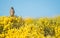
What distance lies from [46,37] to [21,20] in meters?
4.05

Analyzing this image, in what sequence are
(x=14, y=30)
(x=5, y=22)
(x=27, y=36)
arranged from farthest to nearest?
1. (x=5, y=22)
2. (x=14, y=30)
3. (x=27, y=36)

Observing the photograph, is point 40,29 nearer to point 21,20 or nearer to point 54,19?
point 21,20

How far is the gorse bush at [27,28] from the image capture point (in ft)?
65.1

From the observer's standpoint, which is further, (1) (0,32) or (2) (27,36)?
(1) (0,32)

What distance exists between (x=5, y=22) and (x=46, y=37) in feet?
11.6

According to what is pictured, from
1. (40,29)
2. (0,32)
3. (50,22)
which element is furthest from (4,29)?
(50,22)

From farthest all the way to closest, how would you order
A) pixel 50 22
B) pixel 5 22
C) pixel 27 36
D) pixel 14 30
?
1. pixel 50 22
2. pixel 5 22
3. pixel 14 30
4. pixel 27 36

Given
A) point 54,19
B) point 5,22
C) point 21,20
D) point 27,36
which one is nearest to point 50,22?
point 54,19

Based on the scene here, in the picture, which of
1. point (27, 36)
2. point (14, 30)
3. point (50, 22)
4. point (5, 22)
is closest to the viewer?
point (27, 36)

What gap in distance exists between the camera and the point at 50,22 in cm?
2506

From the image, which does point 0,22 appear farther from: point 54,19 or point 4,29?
point 54,19

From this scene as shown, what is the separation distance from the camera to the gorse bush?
19.8 metres

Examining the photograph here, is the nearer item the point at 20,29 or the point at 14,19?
the point at 20,29

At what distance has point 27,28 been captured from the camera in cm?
2019
